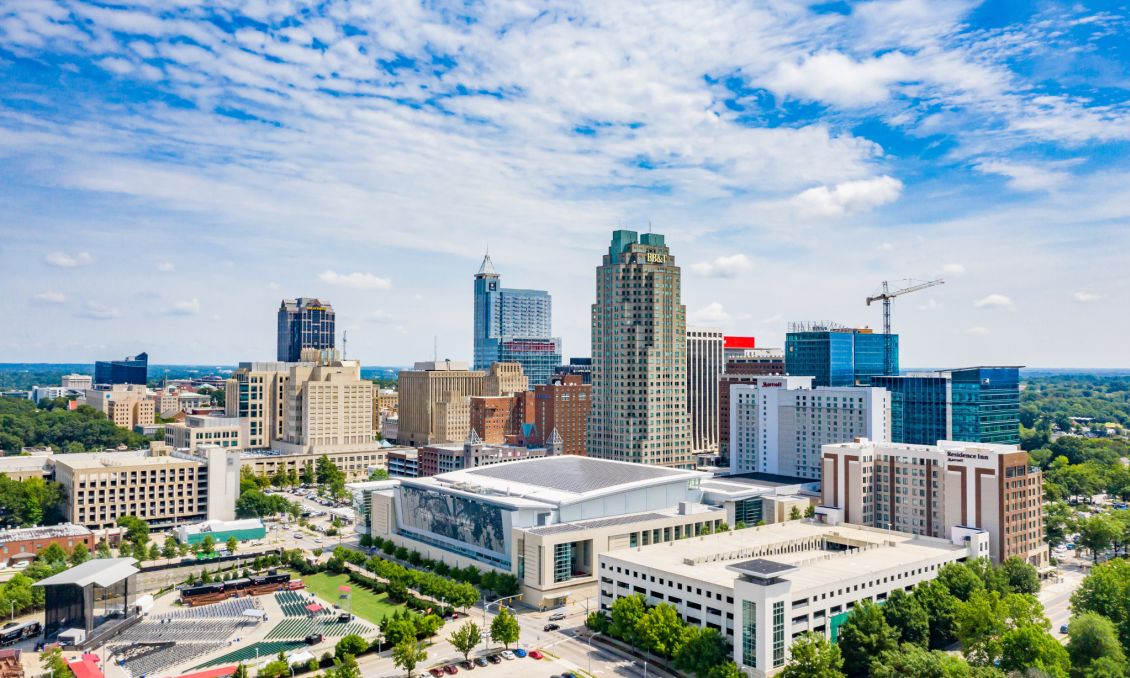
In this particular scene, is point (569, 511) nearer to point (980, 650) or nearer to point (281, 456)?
point (980, 650)

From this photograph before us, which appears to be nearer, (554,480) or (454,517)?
(454,517)

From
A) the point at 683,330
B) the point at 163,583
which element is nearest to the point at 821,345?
the point at 683,330

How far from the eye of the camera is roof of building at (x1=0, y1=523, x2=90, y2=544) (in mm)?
118562

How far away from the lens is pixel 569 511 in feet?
349

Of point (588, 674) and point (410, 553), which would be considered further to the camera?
point (410, 553)

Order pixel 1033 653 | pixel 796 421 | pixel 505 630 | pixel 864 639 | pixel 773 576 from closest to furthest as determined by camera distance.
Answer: pixel 1033 653 < pixel 773 576 < pixel 864 639 < pixel 505 630 < pixel 796 421

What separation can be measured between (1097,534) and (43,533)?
148 metres

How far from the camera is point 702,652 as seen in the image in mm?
71562

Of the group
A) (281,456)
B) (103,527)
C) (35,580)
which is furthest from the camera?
(281,456)

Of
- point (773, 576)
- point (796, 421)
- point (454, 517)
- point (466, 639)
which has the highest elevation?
point (796, 421)

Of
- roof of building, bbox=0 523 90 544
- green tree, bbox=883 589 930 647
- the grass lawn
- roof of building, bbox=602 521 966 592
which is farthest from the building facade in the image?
roof of building, bbox=0 523 90 544

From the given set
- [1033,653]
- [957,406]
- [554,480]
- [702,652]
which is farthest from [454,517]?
[957,406]

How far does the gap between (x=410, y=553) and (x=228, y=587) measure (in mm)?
24497

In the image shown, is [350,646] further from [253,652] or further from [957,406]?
[957,406]
